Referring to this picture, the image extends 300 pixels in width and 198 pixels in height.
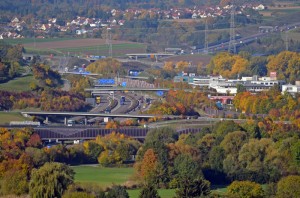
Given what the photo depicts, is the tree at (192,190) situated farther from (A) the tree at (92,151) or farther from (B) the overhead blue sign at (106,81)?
(B) the overhead blue sign at (106,81)

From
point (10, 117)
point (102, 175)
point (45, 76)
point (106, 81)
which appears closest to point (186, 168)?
point (102, 175)

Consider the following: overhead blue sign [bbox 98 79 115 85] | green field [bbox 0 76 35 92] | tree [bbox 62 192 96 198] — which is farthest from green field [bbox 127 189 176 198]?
overhead blue sign [bbox 98 79 115 85]

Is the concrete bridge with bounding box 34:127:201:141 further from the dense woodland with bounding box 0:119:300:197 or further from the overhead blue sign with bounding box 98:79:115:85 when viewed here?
the overhead blue sign with bounding box 98:79:115:85

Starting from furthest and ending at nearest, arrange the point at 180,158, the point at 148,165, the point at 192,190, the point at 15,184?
the point at 180,158, the point at 148,165, the point at 15,184, the point at 192,190

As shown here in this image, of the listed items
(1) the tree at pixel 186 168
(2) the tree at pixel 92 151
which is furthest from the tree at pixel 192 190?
(2) the tree at pixel 92 151

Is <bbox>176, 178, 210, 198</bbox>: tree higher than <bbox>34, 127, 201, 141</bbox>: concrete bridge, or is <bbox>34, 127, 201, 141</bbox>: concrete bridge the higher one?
<bbox>176, 178, 210, 198</bbox>: tree

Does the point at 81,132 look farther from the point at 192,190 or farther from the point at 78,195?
the point at 78,195

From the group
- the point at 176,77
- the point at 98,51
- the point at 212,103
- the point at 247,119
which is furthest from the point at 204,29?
the point at 247,119
